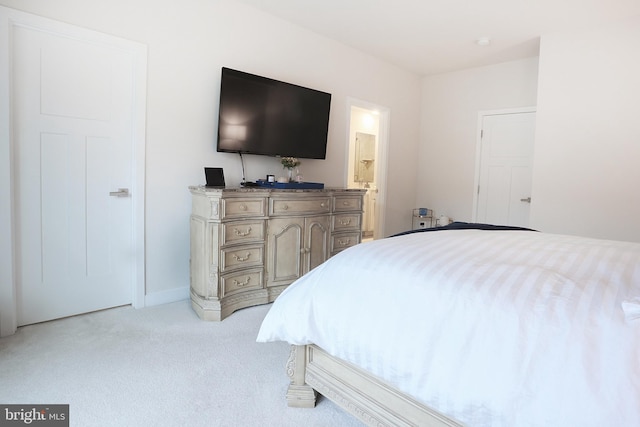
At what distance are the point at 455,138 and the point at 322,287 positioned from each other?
172 inches

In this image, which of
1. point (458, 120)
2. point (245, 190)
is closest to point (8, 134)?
point (245, 190)

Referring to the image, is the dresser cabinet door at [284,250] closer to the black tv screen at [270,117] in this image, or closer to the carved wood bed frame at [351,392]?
the black tv screen at [270,117]

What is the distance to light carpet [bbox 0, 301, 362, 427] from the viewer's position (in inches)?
68.4

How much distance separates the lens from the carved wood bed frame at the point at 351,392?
1.37 metres

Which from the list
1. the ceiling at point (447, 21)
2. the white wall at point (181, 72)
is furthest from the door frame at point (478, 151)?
the white wall at point (181, 72)

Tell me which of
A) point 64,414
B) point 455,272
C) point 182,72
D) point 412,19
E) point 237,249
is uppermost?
point 412,19

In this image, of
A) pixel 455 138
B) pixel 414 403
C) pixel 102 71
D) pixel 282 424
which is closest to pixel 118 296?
pixel 102 71

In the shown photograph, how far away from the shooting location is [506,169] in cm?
489

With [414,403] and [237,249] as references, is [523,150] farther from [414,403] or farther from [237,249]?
[414,403]

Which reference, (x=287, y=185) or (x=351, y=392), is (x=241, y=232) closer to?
(x=287, y=185)

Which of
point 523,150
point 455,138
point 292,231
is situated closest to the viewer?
point 292,231

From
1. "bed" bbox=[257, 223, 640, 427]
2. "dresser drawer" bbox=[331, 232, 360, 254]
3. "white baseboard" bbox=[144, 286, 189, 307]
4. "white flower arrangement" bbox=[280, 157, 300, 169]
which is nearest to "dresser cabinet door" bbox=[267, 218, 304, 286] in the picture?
"dresser drawer" bbox=[331, 232, 360, 254]

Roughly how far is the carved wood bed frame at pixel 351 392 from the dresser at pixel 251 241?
125cm

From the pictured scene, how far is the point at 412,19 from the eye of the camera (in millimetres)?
3703
